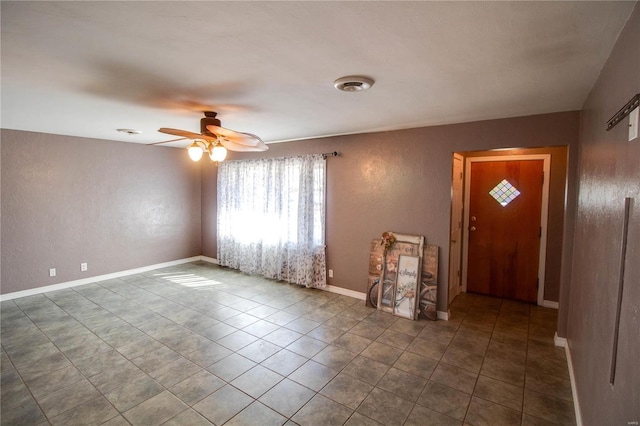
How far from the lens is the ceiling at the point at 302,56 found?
1.41m

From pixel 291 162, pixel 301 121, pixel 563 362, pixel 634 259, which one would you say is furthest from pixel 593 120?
pixel 291 162

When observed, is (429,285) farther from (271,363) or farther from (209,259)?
(209,259)

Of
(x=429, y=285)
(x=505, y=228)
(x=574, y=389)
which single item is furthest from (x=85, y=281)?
(x=505, y=228)

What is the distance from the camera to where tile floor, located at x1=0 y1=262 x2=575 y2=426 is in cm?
221

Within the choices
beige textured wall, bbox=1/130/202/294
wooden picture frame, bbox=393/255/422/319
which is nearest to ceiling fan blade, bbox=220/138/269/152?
wooden picture frame, bbox=393/255/422/319

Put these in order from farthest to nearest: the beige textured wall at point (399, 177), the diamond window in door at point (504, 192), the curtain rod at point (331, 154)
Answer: the curtain rod at point (331, 154), the diamond window in door at point (504, 192), the beige textured wall at point (399, 177)

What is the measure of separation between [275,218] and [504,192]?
3.65 meters

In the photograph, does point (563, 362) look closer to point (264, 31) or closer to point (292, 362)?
point (292, 362)

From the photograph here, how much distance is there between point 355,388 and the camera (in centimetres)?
247

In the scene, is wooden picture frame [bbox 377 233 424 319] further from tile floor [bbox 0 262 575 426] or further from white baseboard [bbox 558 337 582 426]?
white baseboard [bbox 558 337 582 426]

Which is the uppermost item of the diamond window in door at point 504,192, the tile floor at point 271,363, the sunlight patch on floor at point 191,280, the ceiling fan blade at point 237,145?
the ceiling fan blade at point 237,145

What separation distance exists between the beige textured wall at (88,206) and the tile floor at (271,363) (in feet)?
2.41

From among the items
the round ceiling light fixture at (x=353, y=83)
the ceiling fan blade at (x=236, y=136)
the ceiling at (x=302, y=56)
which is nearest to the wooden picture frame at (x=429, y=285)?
the ceiling at (x=302, y=56)

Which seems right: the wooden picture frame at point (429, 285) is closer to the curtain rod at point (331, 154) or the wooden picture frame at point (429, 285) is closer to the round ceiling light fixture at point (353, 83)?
the curtain rod at point (331, 154)
